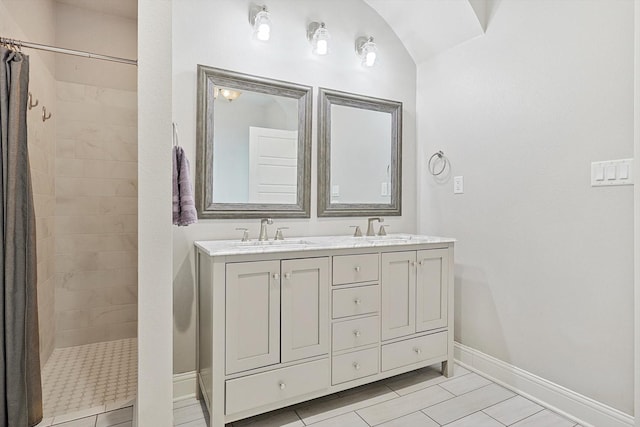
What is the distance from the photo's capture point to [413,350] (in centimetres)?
212

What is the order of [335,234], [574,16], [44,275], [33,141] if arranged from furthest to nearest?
[335,234], [44,275], [33,141], [574,16]

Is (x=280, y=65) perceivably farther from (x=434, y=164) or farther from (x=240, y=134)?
(x=434, y=164)

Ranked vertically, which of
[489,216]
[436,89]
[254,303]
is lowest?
[254,303]

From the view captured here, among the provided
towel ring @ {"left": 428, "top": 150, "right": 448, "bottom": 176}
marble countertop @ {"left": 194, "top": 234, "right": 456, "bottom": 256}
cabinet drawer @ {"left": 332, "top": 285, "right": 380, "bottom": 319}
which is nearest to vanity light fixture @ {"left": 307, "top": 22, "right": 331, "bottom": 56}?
towel ring @ {"left": 428, "top": 150, "right": 448, "bottom": 176}

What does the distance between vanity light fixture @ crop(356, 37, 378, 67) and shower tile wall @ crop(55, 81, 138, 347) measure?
5.67 feet

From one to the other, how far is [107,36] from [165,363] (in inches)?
93.7

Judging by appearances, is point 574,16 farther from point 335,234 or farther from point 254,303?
point 254,303

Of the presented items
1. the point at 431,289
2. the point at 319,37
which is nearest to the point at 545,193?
the point at 431,289

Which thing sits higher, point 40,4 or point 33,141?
point 40,4

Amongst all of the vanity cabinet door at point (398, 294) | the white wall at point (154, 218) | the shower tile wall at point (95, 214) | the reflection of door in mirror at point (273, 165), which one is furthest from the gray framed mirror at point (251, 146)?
the shower tile wall at point (95, 214)

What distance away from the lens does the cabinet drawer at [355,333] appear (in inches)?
74.0

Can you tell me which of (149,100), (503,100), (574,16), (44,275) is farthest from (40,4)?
(574,16)

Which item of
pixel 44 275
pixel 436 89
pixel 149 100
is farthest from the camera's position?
pixel 436 89

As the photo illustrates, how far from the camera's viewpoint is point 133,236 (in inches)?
108
